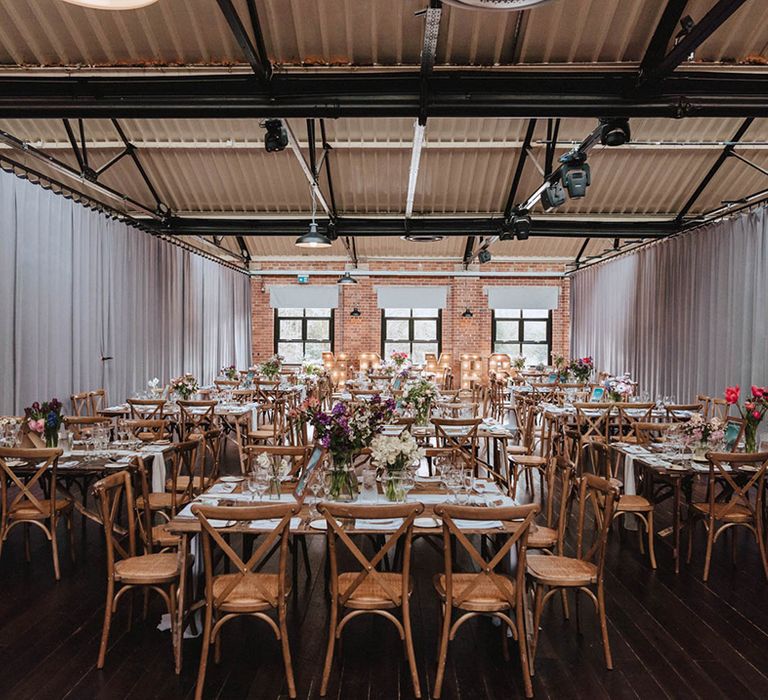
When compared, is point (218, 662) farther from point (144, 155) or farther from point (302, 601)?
point (144, 155)

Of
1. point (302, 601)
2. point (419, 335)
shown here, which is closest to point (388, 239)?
point (419, 335)

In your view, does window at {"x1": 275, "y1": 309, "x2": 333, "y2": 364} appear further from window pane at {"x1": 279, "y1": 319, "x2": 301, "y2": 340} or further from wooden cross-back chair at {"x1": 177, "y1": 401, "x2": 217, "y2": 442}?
wooden cross-back chair at {"x1": 177, "y1": 401, "x2": 217, "y2": 442}

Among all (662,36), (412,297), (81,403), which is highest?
(662,36)

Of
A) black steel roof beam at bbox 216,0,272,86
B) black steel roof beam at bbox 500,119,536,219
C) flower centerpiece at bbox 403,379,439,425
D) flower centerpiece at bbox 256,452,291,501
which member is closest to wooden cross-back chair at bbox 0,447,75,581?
flower centerpiece at bbox 256,452,291,501

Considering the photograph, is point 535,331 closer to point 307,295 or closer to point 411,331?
point 411,331

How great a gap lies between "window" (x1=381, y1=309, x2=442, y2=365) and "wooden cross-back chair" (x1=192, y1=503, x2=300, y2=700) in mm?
13776

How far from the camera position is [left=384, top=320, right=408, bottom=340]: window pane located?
665 inches

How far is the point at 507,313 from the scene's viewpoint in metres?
16.8

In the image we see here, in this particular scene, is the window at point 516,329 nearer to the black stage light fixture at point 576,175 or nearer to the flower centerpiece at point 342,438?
the black stage light fixture at point 576,175

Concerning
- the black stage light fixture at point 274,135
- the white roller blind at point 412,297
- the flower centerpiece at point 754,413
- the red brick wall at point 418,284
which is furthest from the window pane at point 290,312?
the flower centerpiece at point 754,413

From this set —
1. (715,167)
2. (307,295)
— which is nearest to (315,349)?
(307,295)

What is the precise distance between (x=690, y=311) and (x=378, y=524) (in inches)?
341

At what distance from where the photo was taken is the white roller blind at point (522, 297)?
16328 mm

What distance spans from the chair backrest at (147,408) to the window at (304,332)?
848 centimetres
